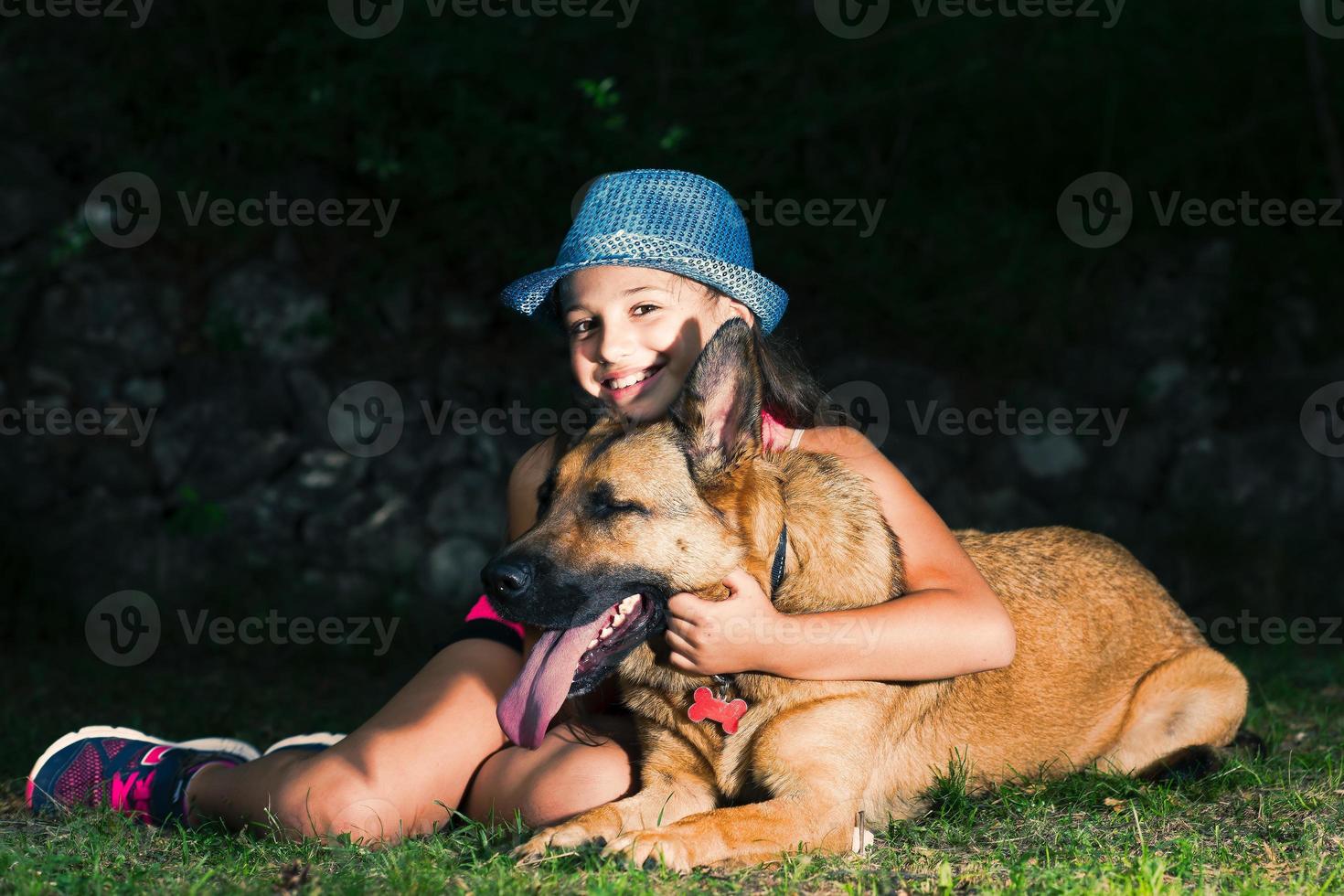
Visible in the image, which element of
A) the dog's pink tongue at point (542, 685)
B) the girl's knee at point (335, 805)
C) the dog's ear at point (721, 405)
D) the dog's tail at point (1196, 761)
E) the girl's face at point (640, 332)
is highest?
the girl's face at point (640, 332)

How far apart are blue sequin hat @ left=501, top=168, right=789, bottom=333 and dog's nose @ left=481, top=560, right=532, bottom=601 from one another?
102 cm

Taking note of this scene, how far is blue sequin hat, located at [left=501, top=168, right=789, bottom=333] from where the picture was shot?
3496mm

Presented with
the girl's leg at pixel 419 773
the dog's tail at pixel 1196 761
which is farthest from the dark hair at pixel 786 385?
the dog's tail at pixel 1196 761

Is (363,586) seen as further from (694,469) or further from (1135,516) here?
(1135,516)

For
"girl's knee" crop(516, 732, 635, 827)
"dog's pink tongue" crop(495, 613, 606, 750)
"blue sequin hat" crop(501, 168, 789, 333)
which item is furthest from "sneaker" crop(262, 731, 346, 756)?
"blue sequin hat" crop(501, 168, 789, 333)

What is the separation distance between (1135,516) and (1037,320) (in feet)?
4.80

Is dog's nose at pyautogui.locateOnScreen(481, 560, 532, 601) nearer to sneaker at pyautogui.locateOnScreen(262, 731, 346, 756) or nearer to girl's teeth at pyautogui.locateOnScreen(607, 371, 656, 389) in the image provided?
girl's teeth at pyautogui.locateOnScreen(607, 371, 656, 389)

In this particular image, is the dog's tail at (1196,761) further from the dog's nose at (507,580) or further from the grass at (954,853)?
the dog's nose at (507,580)

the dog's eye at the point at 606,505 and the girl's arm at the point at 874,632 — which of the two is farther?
the dog's eye at the point at 606,505

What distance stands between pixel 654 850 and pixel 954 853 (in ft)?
2.55

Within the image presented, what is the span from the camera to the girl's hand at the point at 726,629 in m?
2.97

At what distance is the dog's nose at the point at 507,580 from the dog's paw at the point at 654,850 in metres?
0.62

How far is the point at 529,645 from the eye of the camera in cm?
381

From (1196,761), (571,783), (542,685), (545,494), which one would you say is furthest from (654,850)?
(1196,761)
